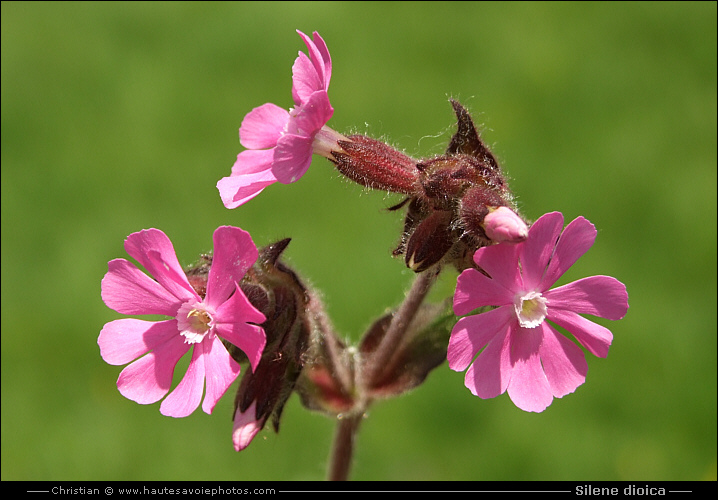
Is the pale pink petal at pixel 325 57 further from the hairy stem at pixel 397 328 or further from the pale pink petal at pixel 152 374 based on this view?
the pale pink petal at pixel 152 374

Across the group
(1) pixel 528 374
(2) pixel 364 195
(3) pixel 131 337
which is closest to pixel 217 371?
(3) pixel 131 337

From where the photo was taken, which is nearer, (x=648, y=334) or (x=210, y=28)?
(x=648, y=334)

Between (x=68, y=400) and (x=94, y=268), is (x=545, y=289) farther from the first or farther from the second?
(x=94, y=268)

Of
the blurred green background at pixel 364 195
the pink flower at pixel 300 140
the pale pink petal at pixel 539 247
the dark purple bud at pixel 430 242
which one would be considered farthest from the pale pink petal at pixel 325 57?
the blurred green background at pixel 364 195

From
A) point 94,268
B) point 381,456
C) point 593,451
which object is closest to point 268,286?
point 381,456

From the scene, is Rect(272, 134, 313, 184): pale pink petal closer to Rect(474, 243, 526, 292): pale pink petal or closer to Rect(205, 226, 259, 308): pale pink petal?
Rect(205, 226, 259, 308): pale pink petal

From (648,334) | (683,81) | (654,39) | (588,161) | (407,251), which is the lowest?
(648,334)

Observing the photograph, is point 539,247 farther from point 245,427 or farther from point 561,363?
point 245,427
